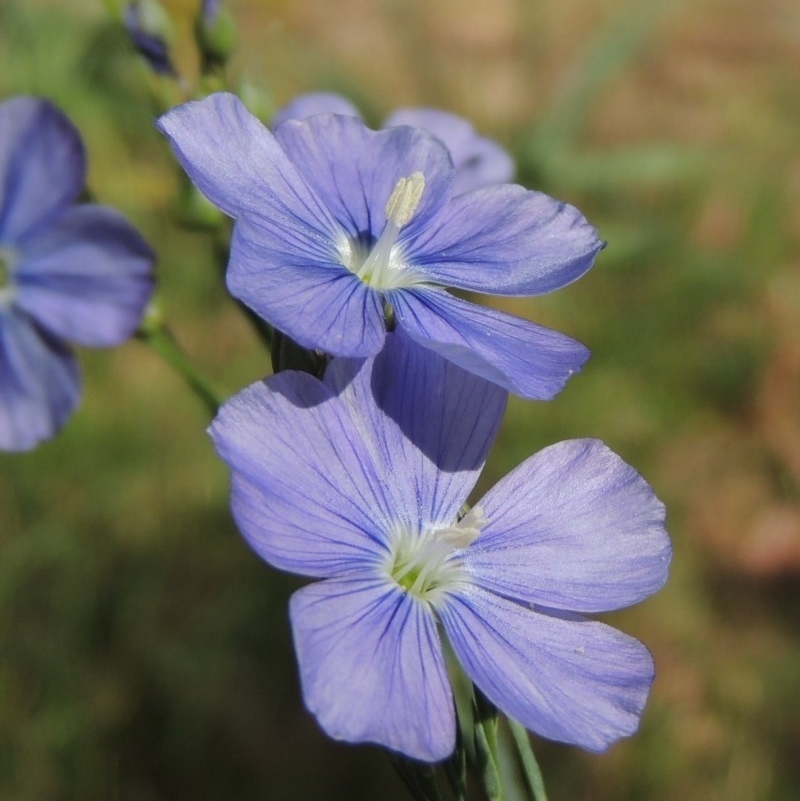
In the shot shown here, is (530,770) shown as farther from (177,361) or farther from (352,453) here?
(177,361)

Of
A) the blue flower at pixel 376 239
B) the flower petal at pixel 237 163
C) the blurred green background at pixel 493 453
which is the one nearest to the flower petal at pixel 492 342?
the blue flower at pixel 376 239

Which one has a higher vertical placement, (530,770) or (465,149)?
(465,149)

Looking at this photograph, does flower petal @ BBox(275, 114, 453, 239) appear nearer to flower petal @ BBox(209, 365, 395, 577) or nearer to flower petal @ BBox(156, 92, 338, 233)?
flower petal @ BBox(156, 92, 338, 233)

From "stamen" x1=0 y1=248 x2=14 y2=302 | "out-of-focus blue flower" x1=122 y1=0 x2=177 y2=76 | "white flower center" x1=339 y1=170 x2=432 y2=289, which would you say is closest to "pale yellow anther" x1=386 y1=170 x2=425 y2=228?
"white flower center" x1=339 y1=170 x2=432 y2=289

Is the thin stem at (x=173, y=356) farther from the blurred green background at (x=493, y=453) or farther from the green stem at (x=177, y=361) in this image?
the blurred green background at (x=493, y=453)

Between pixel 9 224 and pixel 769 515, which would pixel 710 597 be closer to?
pixel 769 515

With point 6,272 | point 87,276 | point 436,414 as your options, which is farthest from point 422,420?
point 6,272

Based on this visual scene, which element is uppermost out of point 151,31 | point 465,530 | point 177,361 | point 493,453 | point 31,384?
point 151,31
